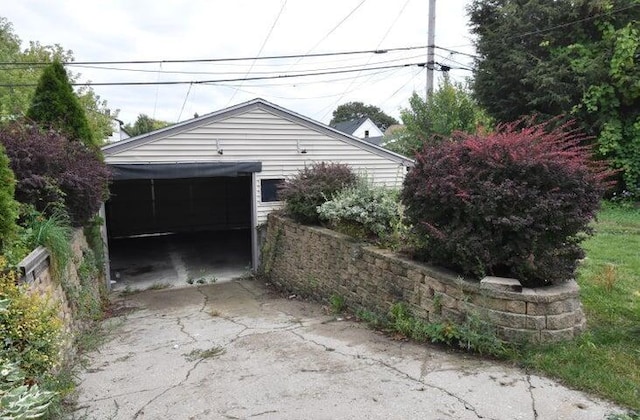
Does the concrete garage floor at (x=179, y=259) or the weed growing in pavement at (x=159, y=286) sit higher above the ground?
the concrete garage floor at (x=179, y=259)

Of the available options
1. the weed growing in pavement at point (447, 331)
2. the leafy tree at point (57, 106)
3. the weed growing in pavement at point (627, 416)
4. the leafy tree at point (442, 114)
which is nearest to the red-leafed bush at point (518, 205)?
the weed growing in pavement at point (447, 331)

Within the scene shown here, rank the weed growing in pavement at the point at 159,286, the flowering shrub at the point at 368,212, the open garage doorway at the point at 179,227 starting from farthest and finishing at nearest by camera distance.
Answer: the open garage doorway at the point at 179,227, the weed growing in pavement at the point at 159,286, the flowering shrub at the point at 368,212

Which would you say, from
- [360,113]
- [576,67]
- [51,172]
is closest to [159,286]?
[51,172]

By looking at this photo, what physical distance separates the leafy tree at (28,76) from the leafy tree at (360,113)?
1542 inches

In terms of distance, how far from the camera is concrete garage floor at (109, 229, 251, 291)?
33.4ft

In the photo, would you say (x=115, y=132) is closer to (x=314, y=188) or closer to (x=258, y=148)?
(x=258, y=148)

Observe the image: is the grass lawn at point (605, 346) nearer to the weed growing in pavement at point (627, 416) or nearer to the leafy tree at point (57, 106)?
the weed growing in pavement at point (627, 416)

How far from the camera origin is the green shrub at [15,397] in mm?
1957

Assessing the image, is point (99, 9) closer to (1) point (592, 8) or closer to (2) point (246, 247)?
(2) point (246, 247)

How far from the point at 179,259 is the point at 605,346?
1096 cm

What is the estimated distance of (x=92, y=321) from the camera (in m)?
6.12

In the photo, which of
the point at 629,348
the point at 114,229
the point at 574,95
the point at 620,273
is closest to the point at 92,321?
the point at 629,348

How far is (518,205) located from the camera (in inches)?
155

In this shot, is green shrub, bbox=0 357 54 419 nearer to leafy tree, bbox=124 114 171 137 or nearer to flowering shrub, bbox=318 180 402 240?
flowering shrub, bbox=318 180 402 240
